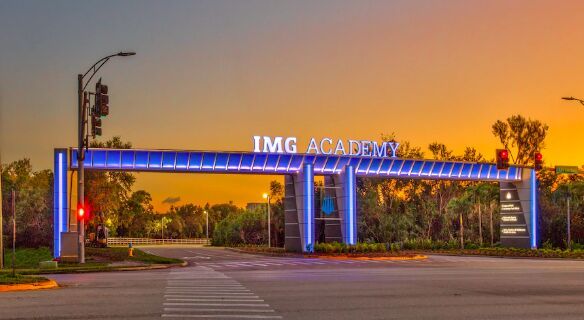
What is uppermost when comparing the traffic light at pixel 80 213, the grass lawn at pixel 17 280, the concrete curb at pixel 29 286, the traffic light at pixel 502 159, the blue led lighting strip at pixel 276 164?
the blue led lighting strip at pixel 276 164

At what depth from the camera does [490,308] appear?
16625 mm

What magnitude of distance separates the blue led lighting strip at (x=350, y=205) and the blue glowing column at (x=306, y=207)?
3118mm

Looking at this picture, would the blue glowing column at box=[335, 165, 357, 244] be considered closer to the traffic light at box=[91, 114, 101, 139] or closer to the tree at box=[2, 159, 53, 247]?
the tree at box=[2, 159, 53, 247]

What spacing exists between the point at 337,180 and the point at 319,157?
2754 mm

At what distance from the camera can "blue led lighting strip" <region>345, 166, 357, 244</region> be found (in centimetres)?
6147

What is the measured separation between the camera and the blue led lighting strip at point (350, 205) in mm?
61469

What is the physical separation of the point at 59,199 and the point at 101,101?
21.2m

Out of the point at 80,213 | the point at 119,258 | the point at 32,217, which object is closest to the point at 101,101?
the point at 80,213

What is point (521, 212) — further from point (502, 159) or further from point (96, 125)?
point (96, 125)

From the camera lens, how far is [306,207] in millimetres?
60094

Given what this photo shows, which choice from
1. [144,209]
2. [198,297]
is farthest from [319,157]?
[144,209]

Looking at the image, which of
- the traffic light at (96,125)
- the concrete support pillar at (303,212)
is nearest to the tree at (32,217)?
the concrete support pillar at (303,212)

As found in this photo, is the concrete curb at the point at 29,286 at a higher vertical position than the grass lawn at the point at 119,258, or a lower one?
higher

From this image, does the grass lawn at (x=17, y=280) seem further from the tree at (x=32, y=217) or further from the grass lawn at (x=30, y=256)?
the tree at (x=32, y=217)
